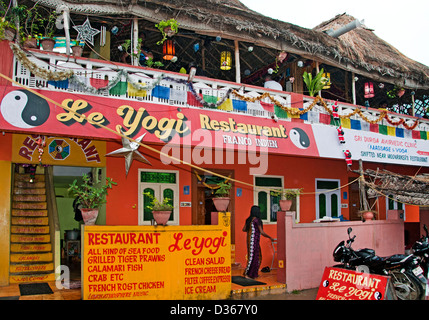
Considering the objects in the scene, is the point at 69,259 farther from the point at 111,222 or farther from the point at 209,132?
the point at 209,132

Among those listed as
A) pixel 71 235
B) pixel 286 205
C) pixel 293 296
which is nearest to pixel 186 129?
pixel 286 205

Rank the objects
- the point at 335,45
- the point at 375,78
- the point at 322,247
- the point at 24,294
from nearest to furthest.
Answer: the point at 24,294 → the point at 322,247 → the point at 335,45 → the point at 375,78

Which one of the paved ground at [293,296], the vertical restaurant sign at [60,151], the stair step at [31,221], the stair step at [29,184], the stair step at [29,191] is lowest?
the paved ground at [293,296]

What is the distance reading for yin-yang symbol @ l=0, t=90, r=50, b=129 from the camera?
316 inches

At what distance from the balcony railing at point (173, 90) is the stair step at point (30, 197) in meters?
4.10

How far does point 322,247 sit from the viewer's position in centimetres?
1037

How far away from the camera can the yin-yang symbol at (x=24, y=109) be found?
8039mm

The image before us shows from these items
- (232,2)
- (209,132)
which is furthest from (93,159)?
(232,2)

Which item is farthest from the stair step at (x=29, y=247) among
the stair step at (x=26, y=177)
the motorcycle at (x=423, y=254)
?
the motorcycle at (x=423, y=254)

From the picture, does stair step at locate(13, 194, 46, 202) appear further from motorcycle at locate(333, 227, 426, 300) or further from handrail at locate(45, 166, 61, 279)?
motorcycle at locate(333, 227, 426, 300)

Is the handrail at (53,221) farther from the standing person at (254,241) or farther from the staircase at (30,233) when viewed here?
the standing person at (254,241)

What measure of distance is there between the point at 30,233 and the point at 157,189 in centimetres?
337

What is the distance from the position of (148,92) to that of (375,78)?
9.09 m

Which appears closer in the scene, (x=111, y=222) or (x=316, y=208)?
(x=111, y=222)
